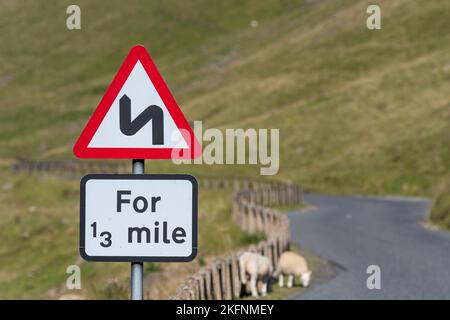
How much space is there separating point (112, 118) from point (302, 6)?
5899 inches

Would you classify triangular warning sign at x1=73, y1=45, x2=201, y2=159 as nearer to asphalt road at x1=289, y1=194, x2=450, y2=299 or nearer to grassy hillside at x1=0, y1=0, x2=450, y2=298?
asphalt road at x1=289, y1=194, x2=450, y2=299

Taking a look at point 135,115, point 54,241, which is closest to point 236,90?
point 54,241

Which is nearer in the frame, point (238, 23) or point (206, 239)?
point (206, 239)

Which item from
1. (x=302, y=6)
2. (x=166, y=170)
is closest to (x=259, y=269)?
(x=166, y=170)

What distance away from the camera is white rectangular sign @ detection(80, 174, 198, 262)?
23.5 ft

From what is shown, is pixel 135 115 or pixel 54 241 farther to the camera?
pixel 54 241

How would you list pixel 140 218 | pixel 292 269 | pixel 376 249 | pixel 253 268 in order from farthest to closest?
pixel 376 249 → pixel 292 269 → pixel 253 268 → pixel 140 218

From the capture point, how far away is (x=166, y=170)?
65188mm

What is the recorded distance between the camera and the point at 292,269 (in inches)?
678

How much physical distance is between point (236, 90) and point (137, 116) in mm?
87974

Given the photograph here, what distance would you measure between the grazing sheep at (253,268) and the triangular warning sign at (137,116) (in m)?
8.39

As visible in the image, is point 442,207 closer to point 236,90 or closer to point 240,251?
point 240,251

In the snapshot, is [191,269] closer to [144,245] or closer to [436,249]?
[436,249]

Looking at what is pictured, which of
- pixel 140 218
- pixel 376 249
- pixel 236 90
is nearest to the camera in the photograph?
pixel 140 218
